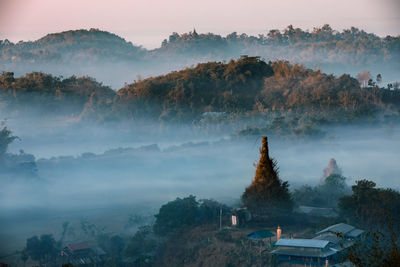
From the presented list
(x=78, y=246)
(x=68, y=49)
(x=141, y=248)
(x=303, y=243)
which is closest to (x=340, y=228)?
(x=303, y=243)

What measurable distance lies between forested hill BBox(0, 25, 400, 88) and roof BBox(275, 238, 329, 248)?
10060 cm

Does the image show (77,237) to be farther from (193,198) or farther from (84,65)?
(84,65)

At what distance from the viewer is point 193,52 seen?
156375 millimetres

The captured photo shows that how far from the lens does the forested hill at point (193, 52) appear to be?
141 meters

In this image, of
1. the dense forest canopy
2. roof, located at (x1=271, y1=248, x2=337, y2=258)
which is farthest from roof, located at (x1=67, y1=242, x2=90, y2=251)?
the dense forest canopy

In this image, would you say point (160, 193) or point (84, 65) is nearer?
point (160, 193)

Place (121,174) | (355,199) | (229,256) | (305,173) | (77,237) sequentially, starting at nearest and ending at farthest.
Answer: (229,256) → (355,199) → (77,237) → (305,173) → (121,174)

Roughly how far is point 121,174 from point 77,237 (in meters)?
21.9

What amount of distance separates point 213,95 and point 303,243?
5651 cm

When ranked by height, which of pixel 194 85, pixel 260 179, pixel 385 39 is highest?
pixel 385 39

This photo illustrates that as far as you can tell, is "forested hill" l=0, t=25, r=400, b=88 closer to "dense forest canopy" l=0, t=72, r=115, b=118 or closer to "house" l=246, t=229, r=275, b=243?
"dense forest canopy" l=0, t=72, r=115, b=118

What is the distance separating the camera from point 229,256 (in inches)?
1359

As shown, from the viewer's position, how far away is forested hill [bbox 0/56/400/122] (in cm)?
8344

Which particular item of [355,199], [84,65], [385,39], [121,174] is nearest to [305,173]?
[121,174]
